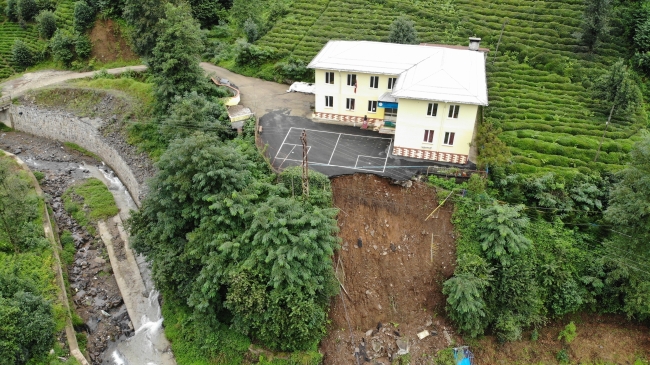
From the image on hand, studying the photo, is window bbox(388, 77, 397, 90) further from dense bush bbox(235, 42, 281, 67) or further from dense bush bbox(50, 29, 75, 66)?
dense bush bbox(50, 29, 75, 66)

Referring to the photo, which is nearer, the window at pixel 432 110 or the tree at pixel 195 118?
the window at pixel 432 110

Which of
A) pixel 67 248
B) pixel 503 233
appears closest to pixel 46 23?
pixel 67 248

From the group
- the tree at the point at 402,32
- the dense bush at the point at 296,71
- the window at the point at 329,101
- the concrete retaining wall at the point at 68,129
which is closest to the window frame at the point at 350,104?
the window at the point at 329,101

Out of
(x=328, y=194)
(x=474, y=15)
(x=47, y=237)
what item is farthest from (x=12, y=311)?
(x=474, y=15)

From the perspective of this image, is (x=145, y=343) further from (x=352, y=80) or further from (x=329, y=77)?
(x=352, y=80)

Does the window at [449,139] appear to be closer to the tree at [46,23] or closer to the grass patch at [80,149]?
the grass patch at [80,149]

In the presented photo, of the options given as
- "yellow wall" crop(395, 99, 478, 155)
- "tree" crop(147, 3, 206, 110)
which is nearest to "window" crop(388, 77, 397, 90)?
"yellow wall" crop(395, 99, 478, 155)
